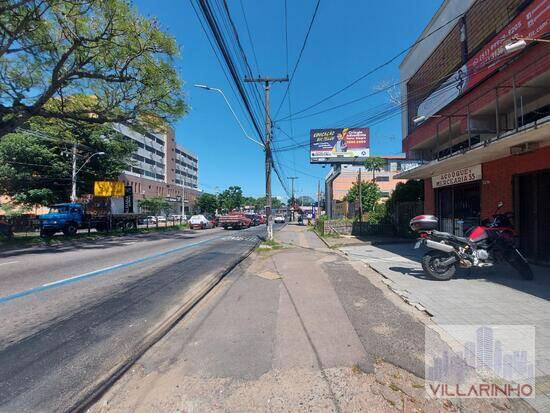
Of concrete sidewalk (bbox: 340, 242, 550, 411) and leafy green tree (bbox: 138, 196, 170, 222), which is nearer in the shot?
concrete sidewalk (bbox: 340, 242, 550, 411)

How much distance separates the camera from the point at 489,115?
449 inches

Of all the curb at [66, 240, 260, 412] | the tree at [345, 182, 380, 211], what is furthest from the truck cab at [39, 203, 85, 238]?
the tree at [345, 182, 380, 211]

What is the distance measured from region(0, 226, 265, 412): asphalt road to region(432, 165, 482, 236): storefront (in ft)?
29.2

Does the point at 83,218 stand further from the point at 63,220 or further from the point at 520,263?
the point at 520,263

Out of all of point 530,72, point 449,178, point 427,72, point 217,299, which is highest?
point 427,72

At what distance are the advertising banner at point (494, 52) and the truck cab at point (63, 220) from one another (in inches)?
939

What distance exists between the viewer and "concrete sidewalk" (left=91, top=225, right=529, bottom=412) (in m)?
2.88

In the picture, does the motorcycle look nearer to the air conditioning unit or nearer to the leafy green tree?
the air conditioning unit

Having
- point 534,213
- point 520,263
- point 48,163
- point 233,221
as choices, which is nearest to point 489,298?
point 520,263

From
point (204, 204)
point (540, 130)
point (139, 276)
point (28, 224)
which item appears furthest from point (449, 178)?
point (204, 204)

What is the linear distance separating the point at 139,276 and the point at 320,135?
34.3 metres

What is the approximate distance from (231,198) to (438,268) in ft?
329

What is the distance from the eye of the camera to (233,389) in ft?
10.2

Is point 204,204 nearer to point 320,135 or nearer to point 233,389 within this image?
point 320,135
